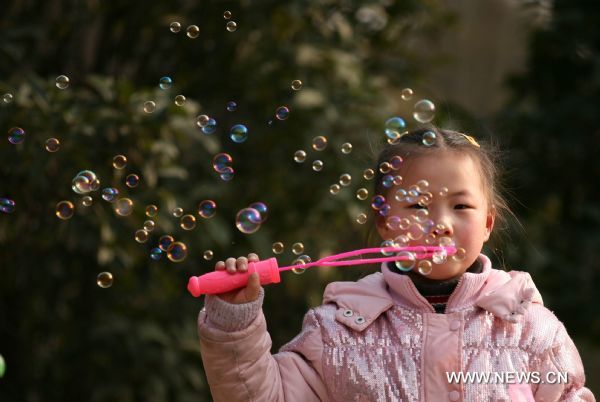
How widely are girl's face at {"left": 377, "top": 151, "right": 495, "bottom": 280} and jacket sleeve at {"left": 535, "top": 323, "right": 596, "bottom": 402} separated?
23 centimetres

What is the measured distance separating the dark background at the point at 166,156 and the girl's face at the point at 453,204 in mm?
1313

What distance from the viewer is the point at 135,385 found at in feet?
12.5

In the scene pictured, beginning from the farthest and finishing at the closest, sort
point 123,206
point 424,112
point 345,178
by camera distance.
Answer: point 345,178, point 123,206, point 424,112

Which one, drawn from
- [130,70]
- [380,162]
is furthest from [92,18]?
[380,162]

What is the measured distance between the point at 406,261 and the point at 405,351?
17cm

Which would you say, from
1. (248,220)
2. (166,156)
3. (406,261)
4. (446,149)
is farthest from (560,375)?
(166,156)

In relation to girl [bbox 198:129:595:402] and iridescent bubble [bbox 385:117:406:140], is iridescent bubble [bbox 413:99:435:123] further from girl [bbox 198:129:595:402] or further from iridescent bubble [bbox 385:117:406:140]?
girl [bbox 198:129:595:402]

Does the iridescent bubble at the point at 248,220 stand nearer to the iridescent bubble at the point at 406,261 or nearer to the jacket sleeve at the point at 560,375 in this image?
the iridescent bubble at the point at 406,261

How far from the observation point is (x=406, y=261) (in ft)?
6.54

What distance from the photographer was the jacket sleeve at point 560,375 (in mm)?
1919

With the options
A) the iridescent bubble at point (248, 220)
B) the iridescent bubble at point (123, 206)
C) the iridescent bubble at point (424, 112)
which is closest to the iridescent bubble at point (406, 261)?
the iridescent bubble at point (248, 220)

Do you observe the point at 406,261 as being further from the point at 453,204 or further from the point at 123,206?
the point at 123,206

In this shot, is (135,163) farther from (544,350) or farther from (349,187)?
(544,350)

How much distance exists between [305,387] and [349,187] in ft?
6.53
